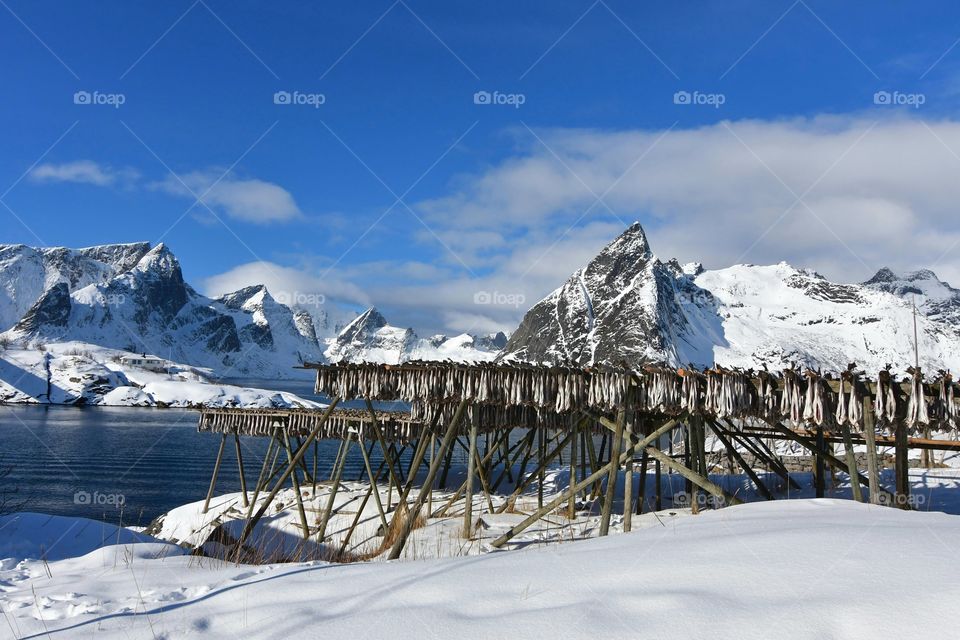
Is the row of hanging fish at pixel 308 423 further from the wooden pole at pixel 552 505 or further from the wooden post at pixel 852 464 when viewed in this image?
the wooden post at pixel 852 464

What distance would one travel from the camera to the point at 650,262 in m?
159

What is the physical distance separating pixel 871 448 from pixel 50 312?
224 meters

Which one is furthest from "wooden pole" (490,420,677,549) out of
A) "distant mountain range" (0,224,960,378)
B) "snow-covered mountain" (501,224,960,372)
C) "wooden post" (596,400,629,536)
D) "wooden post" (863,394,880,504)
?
"snow-covered mountain" (501,224,960,372)

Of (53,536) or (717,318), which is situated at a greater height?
(717,318)

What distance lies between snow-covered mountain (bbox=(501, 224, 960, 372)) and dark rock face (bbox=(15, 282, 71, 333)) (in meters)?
141

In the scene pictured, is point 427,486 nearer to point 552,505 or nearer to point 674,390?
point 552,505

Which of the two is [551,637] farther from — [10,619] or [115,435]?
[115,435]

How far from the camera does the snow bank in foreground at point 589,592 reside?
3.13m

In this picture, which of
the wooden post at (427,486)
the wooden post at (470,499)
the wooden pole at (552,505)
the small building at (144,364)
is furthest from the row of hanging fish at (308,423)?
the small building at (144,364)

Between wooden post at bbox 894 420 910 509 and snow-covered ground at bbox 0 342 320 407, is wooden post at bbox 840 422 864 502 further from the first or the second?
snow-covered ground at bbox 0 342 320 407

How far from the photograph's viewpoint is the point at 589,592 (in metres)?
3.74

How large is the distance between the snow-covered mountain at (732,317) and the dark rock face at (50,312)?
141338 mm

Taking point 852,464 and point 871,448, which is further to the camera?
point 852,464

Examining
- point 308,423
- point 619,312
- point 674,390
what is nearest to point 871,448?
point 674,390
